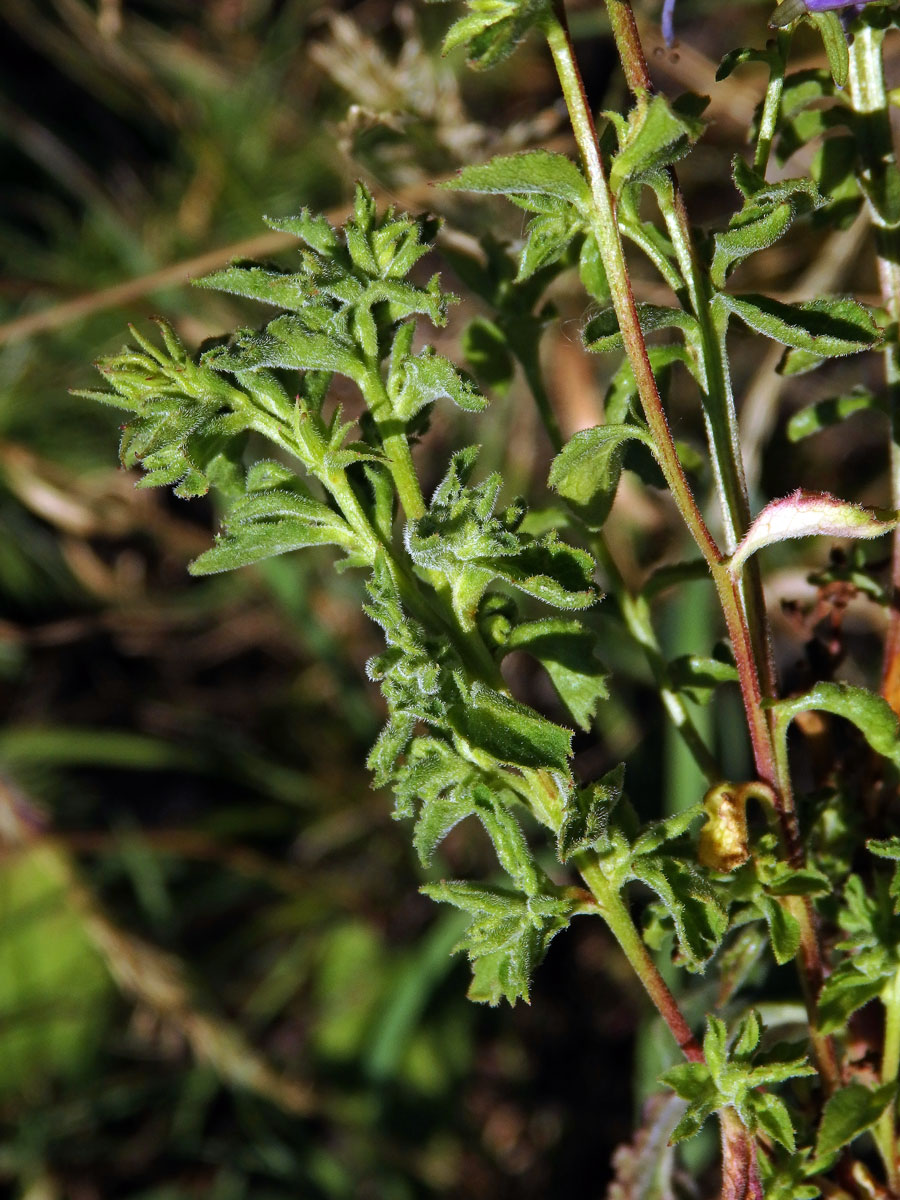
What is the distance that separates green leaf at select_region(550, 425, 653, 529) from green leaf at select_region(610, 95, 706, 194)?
0.18 m

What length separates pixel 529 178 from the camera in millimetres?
846

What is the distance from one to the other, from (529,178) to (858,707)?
1.61 feet

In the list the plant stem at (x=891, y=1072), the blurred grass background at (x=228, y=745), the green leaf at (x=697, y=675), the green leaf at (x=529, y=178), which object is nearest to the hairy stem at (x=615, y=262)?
the green leaf at (x=529, y=178)

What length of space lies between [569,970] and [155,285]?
220 cm

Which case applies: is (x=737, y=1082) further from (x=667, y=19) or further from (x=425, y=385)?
(x=667, y=19)

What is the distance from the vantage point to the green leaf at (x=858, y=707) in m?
0.94

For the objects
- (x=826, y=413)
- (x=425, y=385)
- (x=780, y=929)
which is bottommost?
(x=780, y=929)

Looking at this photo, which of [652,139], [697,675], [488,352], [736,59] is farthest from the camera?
[488,352]

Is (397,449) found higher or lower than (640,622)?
higher

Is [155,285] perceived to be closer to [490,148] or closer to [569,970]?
[490,148]

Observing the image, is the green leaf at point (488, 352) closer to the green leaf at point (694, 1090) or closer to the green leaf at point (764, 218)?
the green leaf at point (764, 218)

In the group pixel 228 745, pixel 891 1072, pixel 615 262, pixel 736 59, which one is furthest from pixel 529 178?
pixel 228 745

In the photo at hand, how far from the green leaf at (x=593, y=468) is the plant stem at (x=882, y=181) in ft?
0.92

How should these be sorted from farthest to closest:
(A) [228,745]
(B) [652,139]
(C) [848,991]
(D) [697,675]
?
(A) [228,745], (D) [697,675], (C) [848,991], (B) [652,139]
